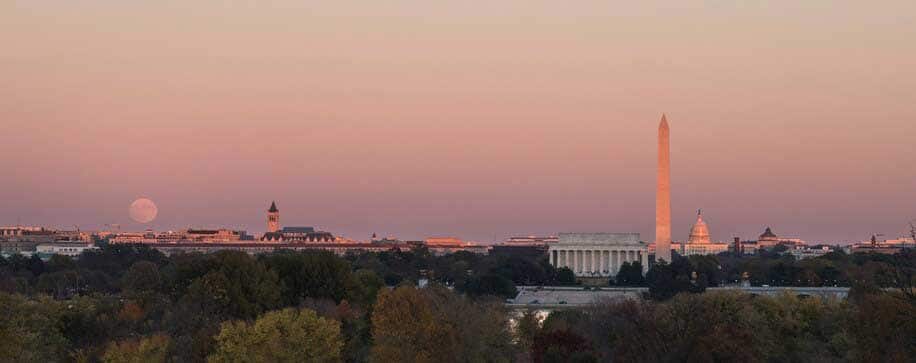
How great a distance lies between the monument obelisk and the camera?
14162 cm

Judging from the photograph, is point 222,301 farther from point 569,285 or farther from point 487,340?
point 569,285

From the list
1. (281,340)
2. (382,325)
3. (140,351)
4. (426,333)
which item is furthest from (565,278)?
(140,351)

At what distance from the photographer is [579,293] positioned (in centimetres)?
11894

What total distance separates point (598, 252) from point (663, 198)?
95.2ft

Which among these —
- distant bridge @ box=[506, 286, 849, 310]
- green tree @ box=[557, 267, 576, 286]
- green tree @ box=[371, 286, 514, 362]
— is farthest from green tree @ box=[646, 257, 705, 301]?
green tree @ box=[371, 286, 514, 362]

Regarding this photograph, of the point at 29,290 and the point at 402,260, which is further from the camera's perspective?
the point at 402,260

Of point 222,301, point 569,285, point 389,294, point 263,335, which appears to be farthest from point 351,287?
point 569,285

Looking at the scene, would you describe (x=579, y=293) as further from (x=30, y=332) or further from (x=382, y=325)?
(x=30, y=332)

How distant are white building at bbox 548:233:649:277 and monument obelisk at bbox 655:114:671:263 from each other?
56.7 ft

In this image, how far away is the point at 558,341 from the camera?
6088cm

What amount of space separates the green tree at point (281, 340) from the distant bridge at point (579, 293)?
4088 cm

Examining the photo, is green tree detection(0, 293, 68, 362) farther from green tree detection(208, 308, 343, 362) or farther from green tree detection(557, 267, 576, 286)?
green tree detection(557, 267, 576, 286)

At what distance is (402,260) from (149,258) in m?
24.3

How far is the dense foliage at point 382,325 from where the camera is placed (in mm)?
54688
